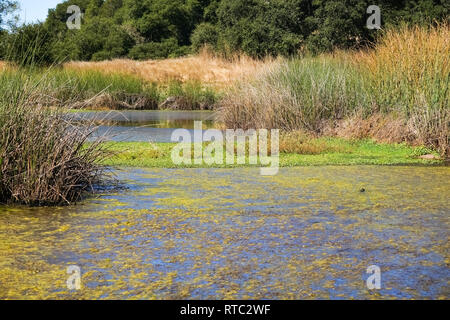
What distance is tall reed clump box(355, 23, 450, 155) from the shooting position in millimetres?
11930

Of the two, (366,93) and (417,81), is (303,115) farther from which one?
(417,81)

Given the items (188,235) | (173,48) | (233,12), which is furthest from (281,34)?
(188,235)

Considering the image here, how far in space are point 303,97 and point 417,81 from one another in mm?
2271

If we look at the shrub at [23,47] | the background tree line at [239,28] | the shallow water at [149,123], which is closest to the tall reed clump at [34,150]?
the shrub at [23,47]

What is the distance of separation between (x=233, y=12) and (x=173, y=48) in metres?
12.3

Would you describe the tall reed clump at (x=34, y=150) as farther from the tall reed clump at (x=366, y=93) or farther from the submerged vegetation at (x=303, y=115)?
the tall reed clump at (x=366, y=93)

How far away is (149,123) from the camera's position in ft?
61.4

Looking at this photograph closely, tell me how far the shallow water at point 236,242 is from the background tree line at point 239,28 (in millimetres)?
A: 13284

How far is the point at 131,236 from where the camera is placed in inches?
225

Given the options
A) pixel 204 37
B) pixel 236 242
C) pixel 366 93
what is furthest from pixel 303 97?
pixel 204 37

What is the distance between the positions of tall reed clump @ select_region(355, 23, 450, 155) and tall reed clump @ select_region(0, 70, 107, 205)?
21.6ft

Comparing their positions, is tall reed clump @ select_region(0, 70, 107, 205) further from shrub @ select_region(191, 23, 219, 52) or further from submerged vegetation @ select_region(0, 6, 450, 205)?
shrub @ select_region(191, 23, 219, 52)

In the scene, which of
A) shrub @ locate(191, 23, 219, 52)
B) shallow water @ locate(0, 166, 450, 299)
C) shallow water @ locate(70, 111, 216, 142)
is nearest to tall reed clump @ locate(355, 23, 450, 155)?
shallow water @ locate(0, 166, 450, 299)
